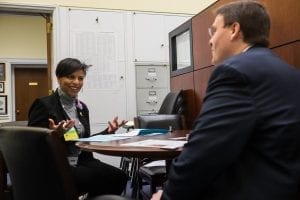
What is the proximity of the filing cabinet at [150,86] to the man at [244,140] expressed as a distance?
12.7ft

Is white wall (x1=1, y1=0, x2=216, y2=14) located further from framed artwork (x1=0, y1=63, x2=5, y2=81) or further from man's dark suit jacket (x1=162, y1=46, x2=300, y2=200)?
man's dark suit jacket (x1=162, y1=46, x2=300, y2=200)

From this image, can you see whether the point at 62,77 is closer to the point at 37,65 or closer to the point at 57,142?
the point at 57,142

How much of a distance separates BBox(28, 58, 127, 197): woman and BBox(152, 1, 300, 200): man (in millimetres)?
926

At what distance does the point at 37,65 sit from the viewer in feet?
23.5

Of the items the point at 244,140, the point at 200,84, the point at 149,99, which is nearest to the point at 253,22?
the point at 244,140

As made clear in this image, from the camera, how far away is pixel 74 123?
81.0 inches

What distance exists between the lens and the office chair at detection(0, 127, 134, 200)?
3.35ft

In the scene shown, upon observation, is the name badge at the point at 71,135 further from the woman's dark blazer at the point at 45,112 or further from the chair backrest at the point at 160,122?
the chair backrest at the point at 160,122

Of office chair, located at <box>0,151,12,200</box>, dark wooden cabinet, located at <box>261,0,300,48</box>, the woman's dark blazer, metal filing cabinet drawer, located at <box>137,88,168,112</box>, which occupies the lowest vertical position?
office chair, located at <box>0,151,12,200</box>

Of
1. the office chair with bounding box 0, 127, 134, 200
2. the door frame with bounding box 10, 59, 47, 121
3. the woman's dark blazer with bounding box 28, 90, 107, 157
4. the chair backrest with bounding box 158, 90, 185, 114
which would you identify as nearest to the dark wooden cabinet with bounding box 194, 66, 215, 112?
the chair backrest with bounding box 158, 90, 185, 114

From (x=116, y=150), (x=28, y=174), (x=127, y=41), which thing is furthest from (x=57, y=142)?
(x=127, y=41)

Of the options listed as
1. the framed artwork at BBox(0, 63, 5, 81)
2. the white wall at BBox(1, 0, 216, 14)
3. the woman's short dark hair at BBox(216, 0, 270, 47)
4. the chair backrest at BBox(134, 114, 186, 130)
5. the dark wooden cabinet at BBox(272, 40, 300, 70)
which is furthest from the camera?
the framed artwork at BBox(0, 63, 5, 81)

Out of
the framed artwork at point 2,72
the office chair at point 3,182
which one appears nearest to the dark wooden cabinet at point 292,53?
the office chair at point 3,182

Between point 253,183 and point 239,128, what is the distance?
6.4 inches
